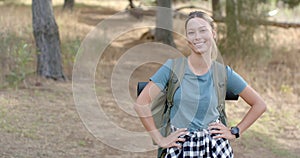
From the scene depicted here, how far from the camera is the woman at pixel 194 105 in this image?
2.60 metres

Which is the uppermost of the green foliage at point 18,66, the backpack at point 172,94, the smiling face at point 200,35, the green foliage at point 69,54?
the smiling face at point 200,35

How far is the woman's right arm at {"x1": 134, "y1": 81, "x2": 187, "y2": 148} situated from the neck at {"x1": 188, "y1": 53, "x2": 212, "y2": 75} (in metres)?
0.19

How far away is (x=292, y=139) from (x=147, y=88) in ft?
13.8

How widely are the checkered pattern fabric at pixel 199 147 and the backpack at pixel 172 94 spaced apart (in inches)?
3.1

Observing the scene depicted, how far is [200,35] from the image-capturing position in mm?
2598

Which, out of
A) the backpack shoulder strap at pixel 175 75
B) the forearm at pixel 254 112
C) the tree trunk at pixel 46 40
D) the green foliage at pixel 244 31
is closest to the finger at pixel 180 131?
the backpack shoulder strap at pixel 175 75

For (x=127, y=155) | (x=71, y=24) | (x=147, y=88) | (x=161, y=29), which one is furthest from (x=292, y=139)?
(x=71, y=24)

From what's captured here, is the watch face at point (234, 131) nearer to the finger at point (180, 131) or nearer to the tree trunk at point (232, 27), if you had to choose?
the finger at point (180, 131)

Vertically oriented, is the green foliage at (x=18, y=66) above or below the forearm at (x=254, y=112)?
below

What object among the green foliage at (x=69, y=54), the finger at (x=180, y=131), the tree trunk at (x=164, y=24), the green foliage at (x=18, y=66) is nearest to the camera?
the finger at (x=180, y=131)

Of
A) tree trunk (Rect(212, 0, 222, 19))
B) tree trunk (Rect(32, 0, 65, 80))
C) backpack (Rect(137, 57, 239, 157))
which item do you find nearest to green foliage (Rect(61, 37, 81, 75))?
tree trunk (Rect(32, 0, 65, 80))

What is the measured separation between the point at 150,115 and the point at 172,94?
0.46ft

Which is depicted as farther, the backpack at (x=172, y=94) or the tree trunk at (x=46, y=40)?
the tree trunk at (x=46, y=40)

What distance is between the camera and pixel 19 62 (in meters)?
7.76
